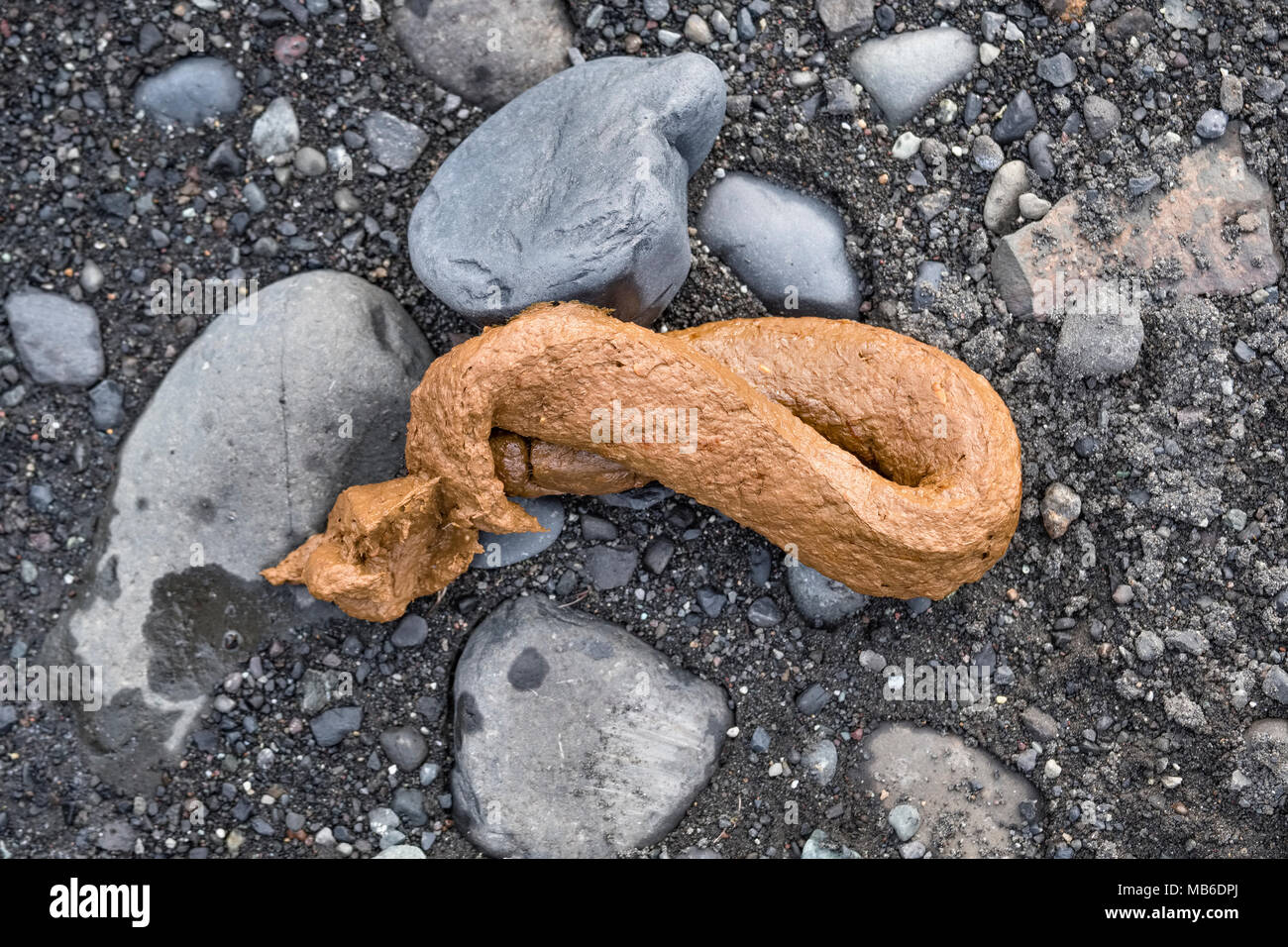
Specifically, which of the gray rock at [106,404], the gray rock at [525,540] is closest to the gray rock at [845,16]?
the gray rock at [525,540]

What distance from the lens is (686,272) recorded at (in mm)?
3551

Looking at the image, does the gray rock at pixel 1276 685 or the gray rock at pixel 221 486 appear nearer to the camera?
the gray rock at pixel 221 486

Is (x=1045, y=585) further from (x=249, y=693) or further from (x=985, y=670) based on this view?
(x=249, y=693)

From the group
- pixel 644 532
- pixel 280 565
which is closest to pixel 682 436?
pixel 644 532

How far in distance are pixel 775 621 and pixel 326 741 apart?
6.03 ft

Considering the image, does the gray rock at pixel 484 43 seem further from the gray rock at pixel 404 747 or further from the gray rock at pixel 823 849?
the gray rock at pixel 823 849

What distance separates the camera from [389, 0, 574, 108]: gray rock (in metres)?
3.68

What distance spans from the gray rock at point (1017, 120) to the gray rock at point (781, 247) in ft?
2.48

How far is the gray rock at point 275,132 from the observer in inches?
145

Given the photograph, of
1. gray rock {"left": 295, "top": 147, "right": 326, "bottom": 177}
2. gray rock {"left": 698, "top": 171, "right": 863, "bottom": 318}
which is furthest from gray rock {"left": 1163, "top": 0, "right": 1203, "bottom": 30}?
gray rock {"left": 295, "top": 147, "right": 326, "bottom": 177}

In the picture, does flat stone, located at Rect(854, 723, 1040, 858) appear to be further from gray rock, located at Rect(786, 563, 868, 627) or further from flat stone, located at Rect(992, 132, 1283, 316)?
flat stone, located at Rect(992, 132, 1283, 316)

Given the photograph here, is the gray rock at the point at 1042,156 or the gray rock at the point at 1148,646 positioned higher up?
the gray rock at the point at 1042,156

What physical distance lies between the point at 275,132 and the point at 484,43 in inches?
35.1

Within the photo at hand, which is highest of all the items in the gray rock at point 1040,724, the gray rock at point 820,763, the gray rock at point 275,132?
the gray rock at point 275,132
